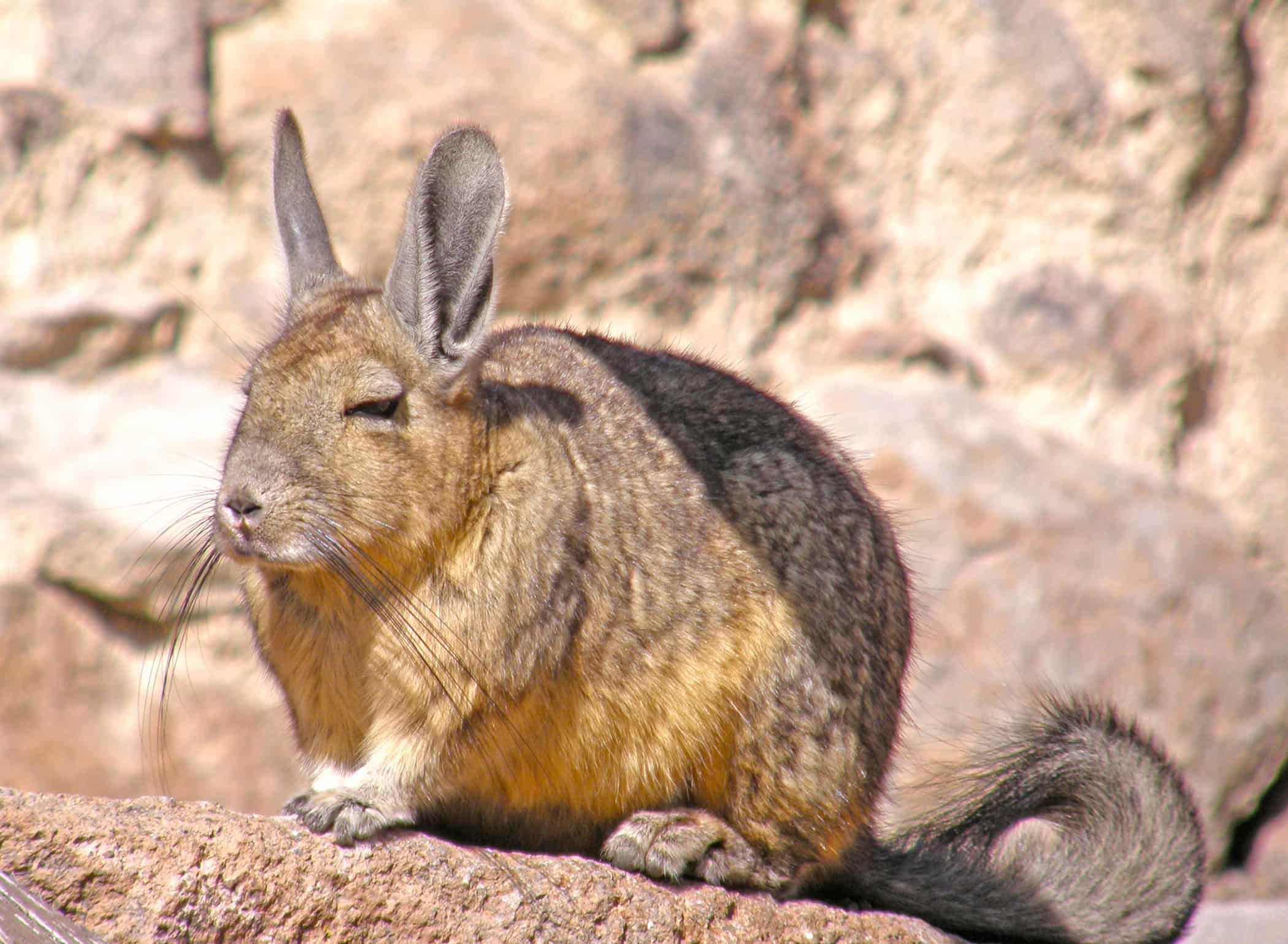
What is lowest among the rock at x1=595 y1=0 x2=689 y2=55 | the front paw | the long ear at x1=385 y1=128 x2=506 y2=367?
the front paw

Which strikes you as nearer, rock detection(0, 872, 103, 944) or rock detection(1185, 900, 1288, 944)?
rock detection(0, 872, 103, 944)

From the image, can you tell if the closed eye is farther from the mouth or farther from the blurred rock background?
the blurred rock background

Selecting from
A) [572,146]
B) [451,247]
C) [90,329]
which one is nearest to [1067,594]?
[572,146]

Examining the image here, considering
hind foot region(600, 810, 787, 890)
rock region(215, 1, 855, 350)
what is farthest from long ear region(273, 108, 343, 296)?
rock region(215, 1, 855, 350)

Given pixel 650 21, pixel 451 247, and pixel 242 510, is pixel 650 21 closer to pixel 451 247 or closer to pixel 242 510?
pixel 451 247

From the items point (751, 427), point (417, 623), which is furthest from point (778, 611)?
point (417, 623)

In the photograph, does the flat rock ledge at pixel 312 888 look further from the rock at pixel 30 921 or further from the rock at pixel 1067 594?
the rock at pixel 1067 594

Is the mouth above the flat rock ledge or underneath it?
above
